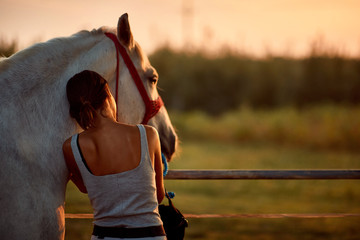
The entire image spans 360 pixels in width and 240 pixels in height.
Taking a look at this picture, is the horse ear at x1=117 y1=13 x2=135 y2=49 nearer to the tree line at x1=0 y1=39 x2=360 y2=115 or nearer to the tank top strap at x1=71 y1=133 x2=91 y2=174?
the tank top strap at x1=71 y1=133 x2=91 y2=174

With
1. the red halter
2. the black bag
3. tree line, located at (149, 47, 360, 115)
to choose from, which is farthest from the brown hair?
tree line, located at (149, 47, 360, 115)

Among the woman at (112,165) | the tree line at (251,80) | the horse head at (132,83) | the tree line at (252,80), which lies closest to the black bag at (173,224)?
the woman at (112,165)

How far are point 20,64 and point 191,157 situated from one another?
985cm

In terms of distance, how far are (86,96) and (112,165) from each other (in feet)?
1.17

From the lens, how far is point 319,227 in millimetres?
5613

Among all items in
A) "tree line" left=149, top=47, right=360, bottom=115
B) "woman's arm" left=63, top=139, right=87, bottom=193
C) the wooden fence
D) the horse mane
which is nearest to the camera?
"woman's arm" left=63, top=139, right=87, bottom=193

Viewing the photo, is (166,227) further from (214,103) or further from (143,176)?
(214,103)

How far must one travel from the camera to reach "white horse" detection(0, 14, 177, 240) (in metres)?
1.69

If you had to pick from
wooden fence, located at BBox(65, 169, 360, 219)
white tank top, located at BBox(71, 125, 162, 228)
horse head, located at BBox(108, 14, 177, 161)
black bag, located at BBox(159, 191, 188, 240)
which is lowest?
wooden fence, located at BBox(65, 169, 360, 219)

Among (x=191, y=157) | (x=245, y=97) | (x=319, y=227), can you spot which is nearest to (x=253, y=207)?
(x=319, y=227)

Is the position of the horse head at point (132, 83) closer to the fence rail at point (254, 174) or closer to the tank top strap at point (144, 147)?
the tank top strap at point (144, 147)

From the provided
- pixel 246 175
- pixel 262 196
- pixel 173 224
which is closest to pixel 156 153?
pixel 173 224

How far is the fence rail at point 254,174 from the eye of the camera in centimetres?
295

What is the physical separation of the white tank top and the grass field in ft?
4.16
